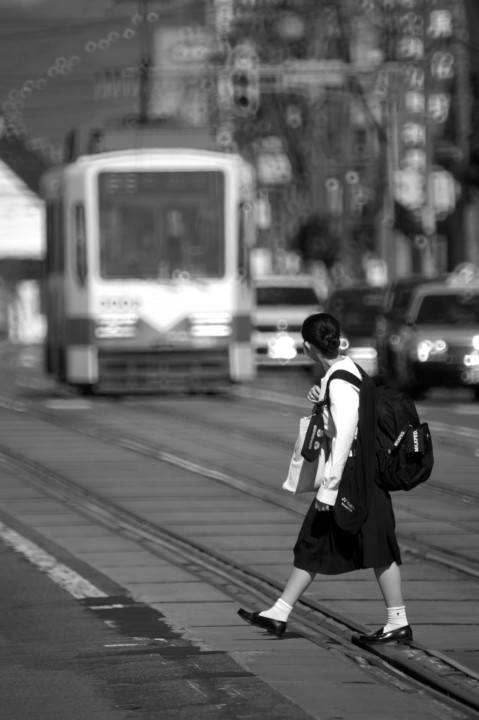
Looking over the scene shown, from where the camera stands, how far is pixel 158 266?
27375mm

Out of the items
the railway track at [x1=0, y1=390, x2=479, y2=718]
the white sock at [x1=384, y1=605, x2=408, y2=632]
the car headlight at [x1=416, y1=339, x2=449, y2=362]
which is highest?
the car headlight at [x1=416, y1=339, x2=449, y2=362]

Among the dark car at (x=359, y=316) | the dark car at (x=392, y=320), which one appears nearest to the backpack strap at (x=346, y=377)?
the dark car at (x=392, y=320)

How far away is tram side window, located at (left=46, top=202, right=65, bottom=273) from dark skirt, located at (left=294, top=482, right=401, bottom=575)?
19577mm

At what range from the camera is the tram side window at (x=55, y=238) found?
1104 inches

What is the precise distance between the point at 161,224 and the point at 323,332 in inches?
753

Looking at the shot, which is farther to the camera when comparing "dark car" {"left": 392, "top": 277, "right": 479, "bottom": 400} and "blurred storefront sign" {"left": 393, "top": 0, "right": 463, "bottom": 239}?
"blurred storefront sign" {"left": 393, "top": 0, "right": 463, "bottom": 239}

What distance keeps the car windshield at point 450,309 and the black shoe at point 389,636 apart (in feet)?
67.9

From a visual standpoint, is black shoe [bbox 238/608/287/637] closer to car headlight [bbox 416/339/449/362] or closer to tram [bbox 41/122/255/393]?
tram [bbox 41/122/255/393]

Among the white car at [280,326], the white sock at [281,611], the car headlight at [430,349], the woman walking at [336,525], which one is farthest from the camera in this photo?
the white car at [280,326]

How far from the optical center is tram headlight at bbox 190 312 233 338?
27.4m

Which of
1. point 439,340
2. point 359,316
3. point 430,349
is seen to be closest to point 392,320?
point 439,340

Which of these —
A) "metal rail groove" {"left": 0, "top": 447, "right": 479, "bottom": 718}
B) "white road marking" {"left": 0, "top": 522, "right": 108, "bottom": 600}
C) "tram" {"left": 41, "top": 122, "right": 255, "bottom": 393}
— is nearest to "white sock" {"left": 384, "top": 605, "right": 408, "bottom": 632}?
"metal rail groove" {"left": 0, "top": 447, "right": 479, "bottom": 718}

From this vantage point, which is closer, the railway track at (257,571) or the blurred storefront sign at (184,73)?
the railway track at (257,571)

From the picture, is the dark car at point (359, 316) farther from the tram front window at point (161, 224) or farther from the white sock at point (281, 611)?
the white sock at point (281, 611)
